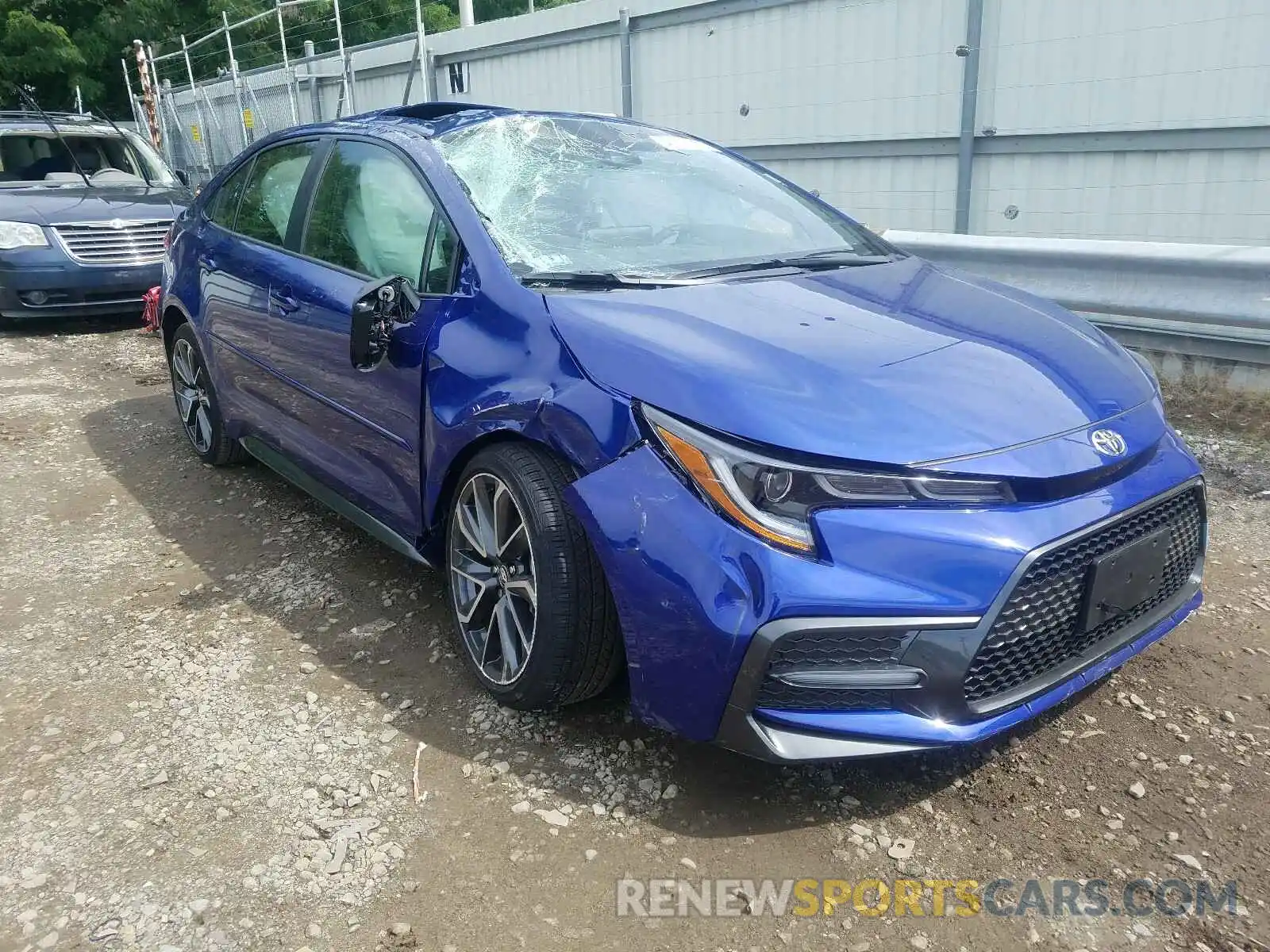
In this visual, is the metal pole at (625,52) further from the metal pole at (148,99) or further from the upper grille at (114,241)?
the metal pole at (148,99)

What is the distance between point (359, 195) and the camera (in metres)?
3.57

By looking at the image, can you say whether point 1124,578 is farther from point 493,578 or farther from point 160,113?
point 160,113

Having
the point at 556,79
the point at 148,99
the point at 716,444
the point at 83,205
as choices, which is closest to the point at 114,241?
the point at 83,205

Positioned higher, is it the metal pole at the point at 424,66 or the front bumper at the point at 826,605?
the metal pole at the point at 424,66

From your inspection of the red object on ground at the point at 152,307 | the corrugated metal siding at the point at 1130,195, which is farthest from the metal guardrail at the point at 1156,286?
the red object on ground at the point at 152,307

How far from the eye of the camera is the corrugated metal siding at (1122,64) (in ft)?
19.2

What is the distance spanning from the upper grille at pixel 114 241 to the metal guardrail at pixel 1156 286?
21.9ft

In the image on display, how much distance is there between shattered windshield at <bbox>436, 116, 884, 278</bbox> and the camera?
3.06 meters

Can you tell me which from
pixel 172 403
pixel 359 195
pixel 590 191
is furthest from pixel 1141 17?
pixel 172 403

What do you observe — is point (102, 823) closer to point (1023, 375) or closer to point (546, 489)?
point (546, 489)

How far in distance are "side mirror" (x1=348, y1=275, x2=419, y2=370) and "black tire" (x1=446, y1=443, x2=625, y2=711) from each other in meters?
0.65

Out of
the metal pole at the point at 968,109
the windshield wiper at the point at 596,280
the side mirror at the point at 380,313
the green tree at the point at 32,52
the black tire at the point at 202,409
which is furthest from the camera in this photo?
the green tree at the point at 32,52

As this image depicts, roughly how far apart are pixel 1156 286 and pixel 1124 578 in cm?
316

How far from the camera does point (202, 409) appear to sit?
500 centimetres
